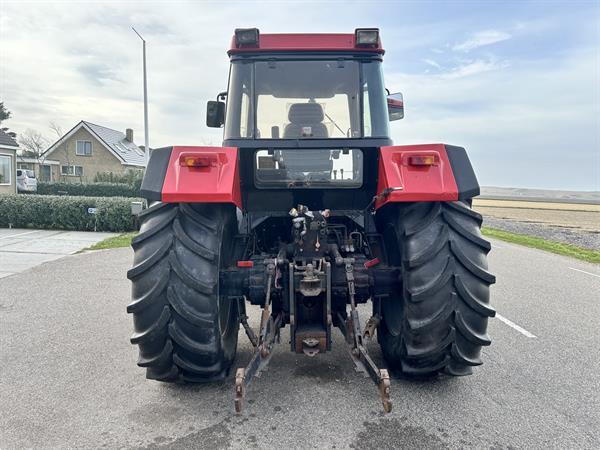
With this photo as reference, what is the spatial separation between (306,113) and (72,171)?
3866 centimetres

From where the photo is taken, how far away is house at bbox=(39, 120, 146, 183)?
117 ft

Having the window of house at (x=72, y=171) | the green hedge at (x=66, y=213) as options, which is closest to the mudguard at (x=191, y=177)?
the green hedge at (x=66, y=213)

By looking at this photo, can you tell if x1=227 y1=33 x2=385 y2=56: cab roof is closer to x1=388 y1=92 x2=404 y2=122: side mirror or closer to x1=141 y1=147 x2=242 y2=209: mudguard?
x1=388 y1=92 x2=404 y2=122: side mirror

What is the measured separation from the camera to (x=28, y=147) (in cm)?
4322

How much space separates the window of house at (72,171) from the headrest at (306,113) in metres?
37.7

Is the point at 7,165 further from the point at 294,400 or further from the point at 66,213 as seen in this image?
the point at 294,400

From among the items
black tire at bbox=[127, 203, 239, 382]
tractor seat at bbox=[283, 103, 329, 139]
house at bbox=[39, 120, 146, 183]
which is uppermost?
house at bbox=[39, 120, 146, 183]

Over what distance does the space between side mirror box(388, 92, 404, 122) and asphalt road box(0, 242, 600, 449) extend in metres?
2.15

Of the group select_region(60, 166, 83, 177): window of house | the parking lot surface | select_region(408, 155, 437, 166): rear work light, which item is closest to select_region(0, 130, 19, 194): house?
the parking lot surface

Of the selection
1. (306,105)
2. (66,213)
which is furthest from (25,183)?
(306,105)

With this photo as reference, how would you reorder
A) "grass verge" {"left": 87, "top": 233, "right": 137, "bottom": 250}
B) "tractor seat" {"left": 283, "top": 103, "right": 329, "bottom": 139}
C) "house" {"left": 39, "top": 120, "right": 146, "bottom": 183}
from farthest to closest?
"house" {"left": 39, "top": 120, "right": 146, "bottom": 183} < "grass verge" {"left": 87, "top": 233, "right": 137, "bottom": 250} < "tractor seat" {"left": 283, "top": 103, "right": 329, "bottom": 139}

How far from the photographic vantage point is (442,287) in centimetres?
272

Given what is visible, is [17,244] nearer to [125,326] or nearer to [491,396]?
[125,326]

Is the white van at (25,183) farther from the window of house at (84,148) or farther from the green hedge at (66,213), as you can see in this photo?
the green hedge at (66,213)
